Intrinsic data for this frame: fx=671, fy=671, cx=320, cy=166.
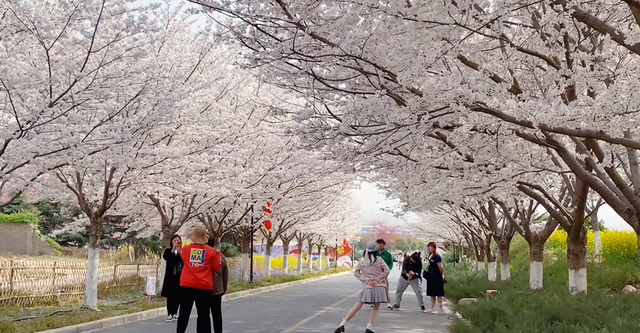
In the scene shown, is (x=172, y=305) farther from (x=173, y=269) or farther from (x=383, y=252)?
(x=383, y=252)

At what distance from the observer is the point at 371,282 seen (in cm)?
1157

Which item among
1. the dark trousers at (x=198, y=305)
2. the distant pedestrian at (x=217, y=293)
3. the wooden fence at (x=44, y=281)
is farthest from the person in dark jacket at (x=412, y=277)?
the dark trousers at (x=198, y=305)

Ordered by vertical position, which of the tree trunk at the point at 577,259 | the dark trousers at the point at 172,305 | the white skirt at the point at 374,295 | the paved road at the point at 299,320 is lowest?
the paved road at the point at 299,320

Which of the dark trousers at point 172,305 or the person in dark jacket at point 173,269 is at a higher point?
the person in dark jacket at point 173,269

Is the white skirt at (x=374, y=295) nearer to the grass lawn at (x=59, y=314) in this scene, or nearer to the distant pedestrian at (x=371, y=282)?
the distant pedestrian at (x=371, y=282)

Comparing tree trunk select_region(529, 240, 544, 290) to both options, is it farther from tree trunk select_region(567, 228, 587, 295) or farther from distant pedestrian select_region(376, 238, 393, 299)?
distant pedestrian select_region(376, 238, 393, 299)

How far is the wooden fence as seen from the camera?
14961 mm

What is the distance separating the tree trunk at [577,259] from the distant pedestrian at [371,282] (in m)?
3.92

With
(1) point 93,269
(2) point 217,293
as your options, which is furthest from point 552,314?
(1) point 93,269

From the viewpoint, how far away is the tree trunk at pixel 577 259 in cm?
1297

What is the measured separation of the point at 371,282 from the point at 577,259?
4433mm

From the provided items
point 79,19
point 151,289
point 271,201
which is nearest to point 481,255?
point 271,201

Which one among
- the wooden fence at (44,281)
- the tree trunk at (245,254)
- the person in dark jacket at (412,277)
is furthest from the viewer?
the tree trunk at (245,254)

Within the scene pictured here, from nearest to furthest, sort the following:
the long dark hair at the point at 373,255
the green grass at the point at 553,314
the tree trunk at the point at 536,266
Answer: the green grass at the point at 553,314, the long dark hair at the point at 373,255, the tree trunk at the point at 536,266
